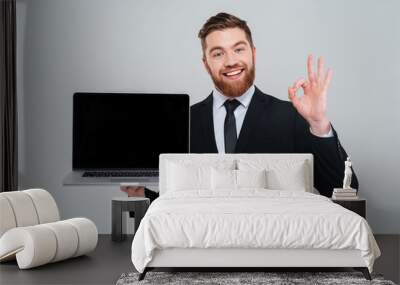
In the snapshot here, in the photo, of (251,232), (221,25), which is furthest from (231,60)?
(251,232)

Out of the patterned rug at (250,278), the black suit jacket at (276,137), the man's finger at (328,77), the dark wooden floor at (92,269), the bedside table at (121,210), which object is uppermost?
the man's finger at (328,77)

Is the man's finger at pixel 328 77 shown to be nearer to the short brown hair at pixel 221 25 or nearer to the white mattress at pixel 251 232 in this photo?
the short brown hair at pixel 221 25

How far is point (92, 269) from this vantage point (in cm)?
579

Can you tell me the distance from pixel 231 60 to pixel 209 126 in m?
0.78

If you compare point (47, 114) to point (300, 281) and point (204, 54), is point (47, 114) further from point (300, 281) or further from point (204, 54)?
point (300, 281)

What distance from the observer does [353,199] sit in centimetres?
715

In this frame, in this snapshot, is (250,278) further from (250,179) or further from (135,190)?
(135,190)

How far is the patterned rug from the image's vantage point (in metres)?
5.15

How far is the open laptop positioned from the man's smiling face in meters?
0.67

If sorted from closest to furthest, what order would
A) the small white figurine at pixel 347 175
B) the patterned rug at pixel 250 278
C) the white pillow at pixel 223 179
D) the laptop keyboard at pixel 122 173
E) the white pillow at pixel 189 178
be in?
the patterned rug at pixel 250 278 → the white pillow at pixel 223 179 → the white pillow at pixel 189 178 → the small white figurine at pixel 347 175 → the laptop keyboard at pixel 122 173

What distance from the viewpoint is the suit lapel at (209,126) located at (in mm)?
7840

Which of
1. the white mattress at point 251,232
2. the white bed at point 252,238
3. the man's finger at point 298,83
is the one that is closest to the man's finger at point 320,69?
the man's finger at point 298,83

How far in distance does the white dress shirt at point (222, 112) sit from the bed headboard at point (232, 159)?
29cm

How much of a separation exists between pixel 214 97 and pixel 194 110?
272 mm
